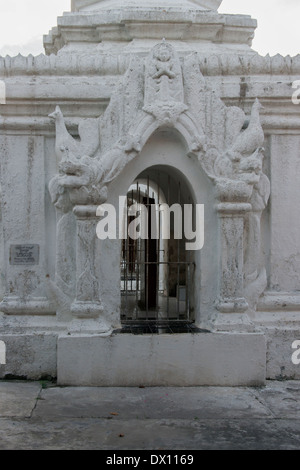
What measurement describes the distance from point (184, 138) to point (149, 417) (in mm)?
2971

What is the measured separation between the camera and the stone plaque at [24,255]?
677cm

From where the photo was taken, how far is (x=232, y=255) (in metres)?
6.55

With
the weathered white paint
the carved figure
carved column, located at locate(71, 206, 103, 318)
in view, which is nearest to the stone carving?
the weathered white paint

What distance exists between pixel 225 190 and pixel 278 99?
1.30 meters

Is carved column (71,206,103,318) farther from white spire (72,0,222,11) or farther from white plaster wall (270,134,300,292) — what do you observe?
white spire (72,0,222,11)

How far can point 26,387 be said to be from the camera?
629cm

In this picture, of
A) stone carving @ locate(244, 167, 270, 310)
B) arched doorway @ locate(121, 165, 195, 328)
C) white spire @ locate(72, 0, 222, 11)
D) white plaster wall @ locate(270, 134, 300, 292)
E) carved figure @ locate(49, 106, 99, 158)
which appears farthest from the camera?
white spire @ locate(72, 0, 222, 11)

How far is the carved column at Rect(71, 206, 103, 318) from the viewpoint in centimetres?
643

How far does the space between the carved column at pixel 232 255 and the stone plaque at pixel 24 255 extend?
2.09m

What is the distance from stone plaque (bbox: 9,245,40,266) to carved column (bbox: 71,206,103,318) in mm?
587

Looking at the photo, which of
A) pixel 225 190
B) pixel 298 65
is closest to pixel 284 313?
pixel 225 190

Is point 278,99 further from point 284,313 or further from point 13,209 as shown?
point 13,209

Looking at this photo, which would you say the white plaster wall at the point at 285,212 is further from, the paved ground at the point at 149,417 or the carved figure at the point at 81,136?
the carved figure at the point at 81,136

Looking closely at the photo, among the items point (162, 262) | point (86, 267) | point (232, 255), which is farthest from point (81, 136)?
point (232, 255)
